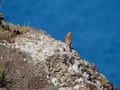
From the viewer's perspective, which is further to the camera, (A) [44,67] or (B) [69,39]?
(B) [69,39]

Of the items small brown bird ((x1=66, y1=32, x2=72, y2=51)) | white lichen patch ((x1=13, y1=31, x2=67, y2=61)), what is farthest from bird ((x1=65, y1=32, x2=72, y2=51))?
white lichen patch ((x1=13, y1=31, x2=67, y2=61))

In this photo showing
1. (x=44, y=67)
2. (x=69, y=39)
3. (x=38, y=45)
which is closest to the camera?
(x=44, y=67)

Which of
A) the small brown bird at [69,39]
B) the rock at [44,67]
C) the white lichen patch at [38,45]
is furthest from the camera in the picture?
the small brown bird at [69,39]

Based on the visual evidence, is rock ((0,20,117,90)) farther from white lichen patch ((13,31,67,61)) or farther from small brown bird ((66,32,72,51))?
small brown bird ((66,32,72,51))

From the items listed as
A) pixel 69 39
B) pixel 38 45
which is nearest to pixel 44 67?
pixel 38 45

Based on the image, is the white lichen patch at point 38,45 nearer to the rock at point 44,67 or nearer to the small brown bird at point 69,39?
the rock at point 44,67

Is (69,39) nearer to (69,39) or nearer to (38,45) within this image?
(69,39)

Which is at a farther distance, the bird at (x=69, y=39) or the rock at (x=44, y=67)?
the bird at (x=69, y=39)

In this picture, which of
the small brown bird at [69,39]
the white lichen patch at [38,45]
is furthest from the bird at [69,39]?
the white lichen patch at [38,45]
